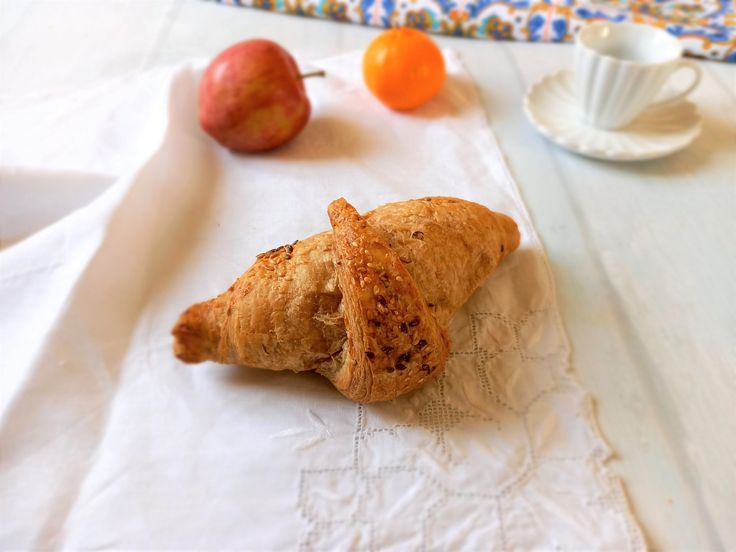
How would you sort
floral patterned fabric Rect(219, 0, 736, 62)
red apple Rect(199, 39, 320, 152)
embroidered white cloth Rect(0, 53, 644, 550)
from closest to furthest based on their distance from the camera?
embroidered white cloth Rect(0, 53, 644, 550), red apple Rect(199, 39, 320, 152), floral patterned fabric Rect(219, 0, 736, 62)

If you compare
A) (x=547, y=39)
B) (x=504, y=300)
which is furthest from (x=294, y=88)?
(x=547, y=39)

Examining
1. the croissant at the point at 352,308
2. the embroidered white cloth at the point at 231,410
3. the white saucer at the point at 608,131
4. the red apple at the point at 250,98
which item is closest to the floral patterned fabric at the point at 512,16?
the white saucer at the point at 608,131

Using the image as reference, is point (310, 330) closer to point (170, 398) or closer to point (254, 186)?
point (170, 398)

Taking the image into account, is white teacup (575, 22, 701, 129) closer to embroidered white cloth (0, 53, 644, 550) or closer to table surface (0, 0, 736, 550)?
table surface (0, 0, 736, 550)

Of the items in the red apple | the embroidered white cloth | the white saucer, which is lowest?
the embroidered white cloth

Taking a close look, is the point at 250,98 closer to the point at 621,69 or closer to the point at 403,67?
the point at 403,67

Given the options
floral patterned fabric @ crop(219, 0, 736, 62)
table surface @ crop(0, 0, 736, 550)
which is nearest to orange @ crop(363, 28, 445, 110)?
table surface @ crop(0, 0, 736, 550)

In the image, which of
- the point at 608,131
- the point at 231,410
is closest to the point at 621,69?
the point at 608,131
